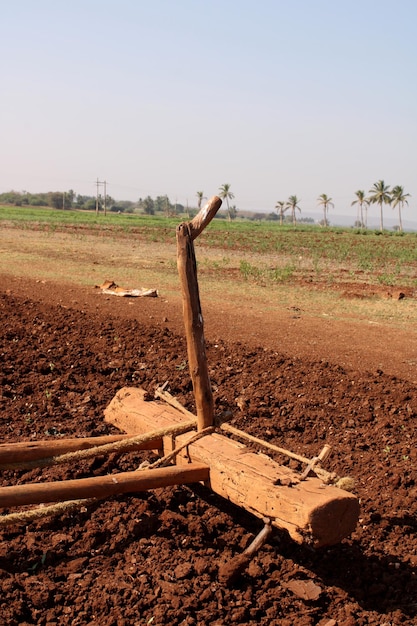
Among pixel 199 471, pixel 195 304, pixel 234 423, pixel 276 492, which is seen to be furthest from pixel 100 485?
pixel 234 423

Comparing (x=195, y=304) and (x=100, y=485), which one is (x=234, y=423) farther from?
(x=100, y=485)

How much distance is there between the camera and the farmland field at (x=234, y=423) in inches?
121

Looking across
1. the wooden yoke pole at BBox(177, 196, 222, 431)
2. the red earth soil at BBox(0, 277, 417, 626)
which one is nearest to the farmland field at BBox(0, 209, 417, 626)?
the red earth soil at BBox(0, 277, 417, 626)

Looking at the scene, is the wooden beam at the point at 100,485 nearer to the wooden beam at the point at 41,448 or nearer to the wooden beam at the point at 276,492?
the wooden beam at the point at 276,492

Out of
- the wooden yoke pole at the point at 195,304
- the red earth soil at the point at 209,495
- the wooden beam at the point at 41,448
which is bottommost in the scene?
the red earth soil at the point at 209,495

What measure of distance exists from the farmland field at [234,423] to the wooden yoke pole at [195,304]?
620mm

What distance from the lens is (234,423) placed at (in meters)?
5.04

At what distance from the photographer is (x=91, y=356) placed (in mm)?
6379

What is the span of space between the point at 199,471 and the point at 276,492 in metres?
0.54

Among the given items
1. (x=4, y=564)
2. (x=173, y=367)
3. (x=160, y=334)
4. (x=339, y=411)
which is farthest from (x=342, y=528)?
(x=160, y=334)

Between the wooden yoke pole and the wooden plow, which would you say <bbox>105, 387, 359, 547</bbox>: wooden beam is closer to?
the wooden plow

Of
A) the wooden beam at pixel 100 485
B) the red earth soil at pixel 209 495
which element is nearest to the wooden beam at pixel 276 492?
the wooden beam at pixel 100 485

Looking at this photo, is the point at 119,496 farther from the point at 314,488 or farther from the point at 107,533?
the point at 314,488

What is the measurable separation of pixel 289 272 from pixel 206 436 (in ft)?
38.4
